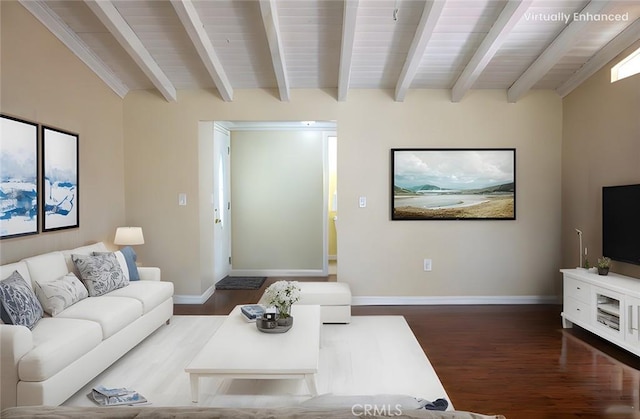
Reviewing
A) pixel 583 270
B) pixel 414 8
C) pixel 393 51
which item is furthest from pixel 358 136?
pixel 583 270

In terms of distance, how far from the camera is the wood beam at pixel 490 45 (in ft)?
11.2

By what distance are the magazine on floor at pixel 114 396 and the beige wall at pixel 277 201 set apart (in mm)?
4122

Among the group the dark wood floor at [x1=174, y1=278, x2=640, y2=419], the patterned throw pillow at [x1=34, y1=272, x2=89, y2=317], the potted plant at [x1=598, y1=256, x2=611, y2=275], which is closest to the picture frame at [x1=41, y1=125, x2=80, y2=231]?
the patterned throw pillow at [x1=34, y1=272, x2=89, y2=317]

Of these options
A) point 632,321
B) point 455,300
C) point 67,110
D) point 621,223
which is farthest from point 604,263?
point 67,110

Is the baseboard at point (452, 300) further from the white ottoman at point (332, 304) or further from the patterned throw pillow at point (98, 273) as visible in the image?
the patterned throw pillow at point (98, 273)

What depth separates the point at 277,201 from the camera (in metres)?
6.93

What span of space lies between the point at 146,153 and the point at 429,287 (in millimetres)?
3718

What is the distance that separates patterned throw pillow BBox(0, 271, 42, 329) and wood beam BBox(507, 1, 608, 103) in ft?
15.5

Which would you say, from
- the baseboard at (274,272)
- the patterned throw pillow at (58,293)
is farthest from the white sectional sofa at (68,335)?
the baseboard at (274,272)

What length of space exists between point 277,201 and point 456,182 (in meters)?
2.93

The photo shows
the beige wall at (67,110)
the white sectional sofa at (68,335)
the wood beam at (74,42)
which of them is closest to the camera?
the white sectional sofa at (68,335)

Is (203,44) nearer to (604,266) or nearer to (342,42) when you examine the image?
(342,42)

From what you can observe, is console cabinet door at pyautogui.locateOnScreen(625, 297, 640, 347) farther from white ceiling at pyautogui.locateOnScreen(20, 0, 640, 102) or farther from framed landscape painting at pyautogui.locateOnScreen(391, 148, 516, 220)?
white ceiling at pyautogui.locateOnScreen(20, 0, 640, 102)

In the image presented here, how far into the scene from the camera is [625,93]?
4.03 metres
